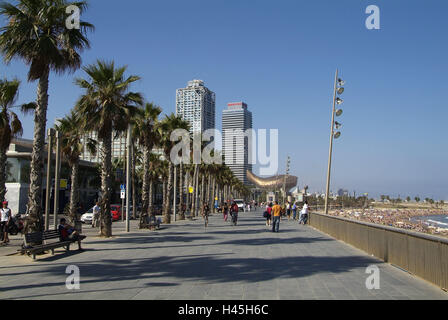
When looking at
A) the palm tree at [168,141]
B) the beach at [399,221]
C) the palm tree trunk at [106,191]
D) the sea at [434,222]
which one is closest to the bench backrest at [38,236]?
the palm tree trunk at [106,191]

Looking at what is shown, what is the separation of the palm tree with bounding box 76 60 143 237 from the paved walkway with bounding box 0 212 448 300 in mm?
5247

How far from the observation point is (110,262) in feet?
39.7

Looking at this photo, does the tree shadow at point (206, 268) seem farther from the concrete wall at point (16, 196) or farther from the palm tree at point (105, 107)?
the concrete wall at point (16, 196)

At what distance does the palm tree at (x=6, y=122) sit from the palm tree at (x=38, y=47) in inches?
141

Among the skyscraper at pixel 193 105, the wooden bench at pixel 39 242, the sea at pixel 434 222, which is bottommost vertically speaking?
the sea at pixel 434 222

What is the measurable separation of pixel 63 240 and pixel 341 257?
9.31m

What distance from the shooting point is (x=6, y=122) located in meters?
17.9

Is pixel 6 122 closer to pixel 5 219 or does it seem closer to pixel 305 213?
pixel 5 219

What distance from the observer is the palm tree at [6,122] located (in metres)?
17.3

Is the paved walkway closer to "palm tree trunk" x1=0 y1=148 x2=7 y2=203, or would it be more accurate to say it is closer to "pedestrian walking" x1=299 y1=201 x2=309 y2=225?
"palm tree trunk" x1=0 y1=148 x2=7 y2=203

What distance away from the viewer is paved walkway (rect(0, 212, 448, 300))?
7836mm

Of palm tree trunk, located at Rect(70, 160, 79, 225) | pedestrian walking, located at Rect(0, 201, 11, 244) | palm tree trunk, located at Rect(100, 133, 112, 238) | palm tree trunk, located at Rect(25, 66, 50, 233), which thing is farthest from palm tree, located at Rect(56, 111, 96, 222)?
palm tree trunk, located at Rect(25, 66, 50, 233)

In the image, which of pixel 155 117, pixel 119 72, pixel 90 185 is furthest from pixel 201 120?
pixel 119 72
